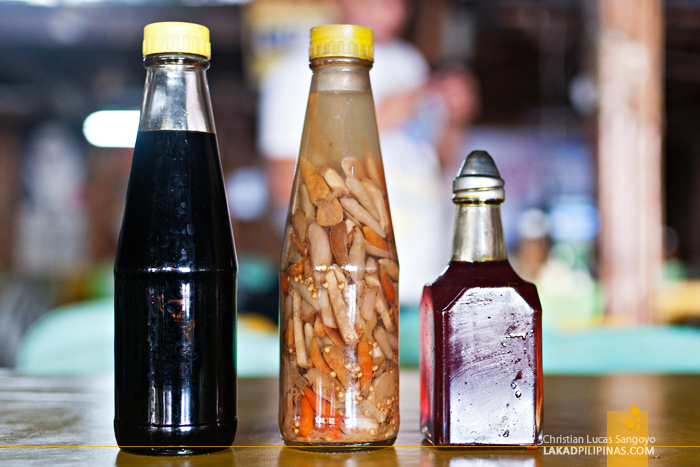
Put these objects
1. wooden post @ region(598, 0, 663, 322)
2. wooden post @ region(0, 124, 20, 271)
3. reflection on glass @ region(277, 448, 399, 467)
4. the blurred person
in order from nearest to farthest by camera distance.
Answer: reflection on glass @ region(277, 448, 399, 467)
wooden post @ region(598, 0, 663, 322)
the blurred person
wooden post @ region(0, 124, 20, 271)

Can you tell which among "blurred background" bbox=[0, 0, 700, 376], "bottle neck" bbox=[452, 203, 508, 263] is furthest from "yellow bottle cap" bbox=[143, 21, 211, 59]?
"blurred background" bbox=[0, 0, 700, 376]

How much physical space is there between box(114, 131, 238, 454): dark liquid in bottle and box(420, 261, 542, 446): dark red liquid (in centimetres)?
14

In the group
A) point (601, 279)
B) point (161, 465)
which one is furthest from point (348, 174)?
point (601, 279)

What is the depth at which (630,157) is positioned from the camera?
254cm

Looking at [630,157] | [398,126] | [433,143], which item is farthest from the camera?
[433,143]

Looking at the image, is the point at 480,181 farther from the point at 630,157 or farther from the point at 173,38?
the point at 630,157

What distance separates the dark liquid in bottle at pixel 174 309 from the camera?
0.43m

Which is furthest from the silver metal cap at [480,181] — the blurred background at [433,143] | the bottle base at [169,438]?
the blurred background at [433,143]

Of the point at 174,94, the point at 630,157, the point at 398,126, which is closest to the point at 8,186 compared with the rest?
the point at 398,126

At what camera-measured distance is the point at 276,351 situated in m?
1.35

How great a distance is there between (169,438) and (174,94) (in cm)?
23

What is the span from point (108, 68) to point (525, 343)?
4432mm

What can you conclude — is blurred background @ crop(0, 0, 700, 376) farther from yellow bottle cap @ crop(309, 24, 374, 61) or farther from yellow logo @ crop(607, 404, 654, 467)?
yellow bottle cap @ crop(309, 24, 374, 61)

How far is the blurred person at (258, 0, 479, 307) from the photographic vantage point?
2773 millimetres
